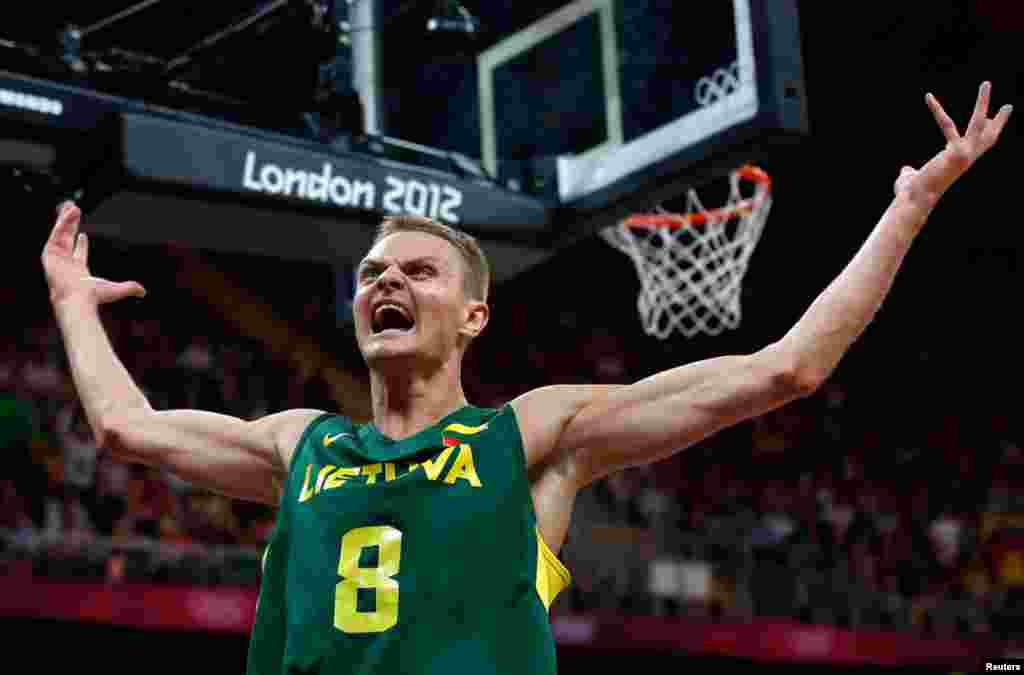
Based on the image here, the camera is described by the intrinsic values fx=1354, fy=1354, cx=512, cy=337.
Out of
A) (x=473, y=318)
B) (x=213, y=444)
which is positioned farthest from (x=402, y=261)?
(x=213, y=444)

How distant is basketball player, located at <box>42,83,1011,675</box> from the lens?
6.96 feet

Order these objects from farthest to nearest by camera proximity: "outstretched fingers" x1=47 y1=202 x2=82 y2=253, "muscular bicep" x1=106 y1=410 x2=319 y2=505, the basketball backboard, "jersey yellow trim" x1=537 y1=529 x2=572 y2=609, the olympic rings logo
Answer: the olympic rings logo, the basketball backboard, "outstretched fingers" x1=47 y1=202 x2=82 y2=253, "muscular bicep" x1=106 y1=410 x2=319 y2=505, "jersey yellow trim" x1=537 y1=529 x2=572 y2=609

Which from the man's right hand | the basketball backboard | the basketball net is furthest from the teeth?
the basketball net

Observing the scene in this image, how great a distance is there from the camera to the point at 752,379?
2.13 m

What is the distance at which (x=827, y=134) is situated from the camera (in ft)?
36.4

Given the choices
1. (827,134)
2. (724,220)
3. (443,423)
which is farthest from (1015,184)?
(443,423)

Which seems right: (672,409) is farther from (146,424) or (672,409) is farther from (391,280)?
(146,424)

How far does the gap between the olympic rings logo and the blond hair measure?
6.08 ft

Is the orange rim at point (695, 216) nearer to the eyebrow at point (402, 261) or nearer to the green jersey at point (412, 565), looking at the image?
the eyebrow at point (402, 261)

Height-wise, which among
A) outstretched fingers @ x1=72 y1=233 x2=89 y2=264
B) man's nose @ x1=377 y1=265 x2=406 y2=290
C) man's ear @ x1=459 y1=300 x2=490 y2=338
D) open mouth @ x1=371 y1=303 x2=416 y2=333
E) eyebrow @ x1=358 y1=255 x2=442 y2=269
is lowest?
open mouth @ x1=371 y1=303 x2=416 y2=333

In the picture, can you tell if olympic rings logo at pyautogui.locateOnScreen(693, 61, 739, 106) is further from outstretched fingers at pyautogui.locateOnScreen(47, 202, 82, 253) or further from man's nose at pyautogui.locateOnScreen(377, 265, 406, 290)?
outstretched fingers at pyautogui.locateOnScreen(47, 202, 82, 253)

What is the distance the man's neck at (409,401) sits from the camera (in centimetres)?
242

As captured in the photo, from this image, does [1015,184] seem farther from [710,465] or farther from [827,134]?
[710,465]

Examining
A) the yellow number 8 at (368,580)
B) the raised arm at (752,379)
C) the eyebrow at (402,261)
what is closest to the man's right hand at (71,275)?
the eyebrow at (402,261)
